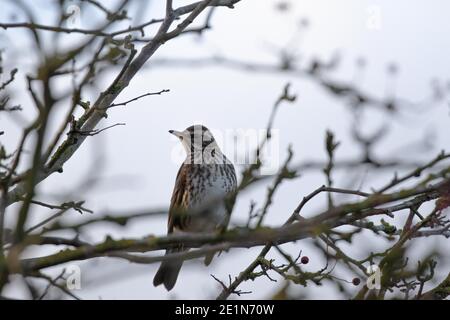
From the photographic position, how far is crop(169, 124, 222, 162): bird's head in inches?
319

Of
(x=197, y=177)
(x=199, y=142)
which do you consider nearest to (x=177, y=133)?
(x=199, y=142)

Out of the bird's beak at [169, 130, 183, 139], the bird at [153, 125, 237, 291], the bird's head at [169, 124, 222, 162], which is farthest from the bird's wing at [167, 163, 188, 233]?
the bird's beak at [169, 130, 183, 139]

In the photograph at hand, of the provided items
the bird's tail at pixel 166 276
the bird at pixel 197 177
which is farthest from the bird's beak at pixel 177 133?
the bird's tail at pixel 166 276

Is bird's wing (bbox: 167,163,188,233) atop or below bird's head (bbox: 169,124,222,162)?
below

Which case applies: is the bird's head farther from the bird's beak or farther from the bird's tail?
the bird's tail

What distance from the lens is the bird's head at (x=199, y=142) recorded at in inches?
319

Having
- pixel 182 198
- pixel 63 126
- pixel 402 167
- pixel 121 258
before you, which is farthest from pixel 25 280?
pixel 182 198

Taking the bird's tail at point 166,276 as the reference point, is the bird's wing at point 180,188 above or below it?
above

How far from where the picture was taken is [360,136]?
10.5 ft

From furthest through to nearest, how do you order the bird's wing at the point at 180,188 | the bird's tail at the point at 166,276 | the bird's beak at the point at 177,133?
the bird's wing at the point at 180,188, the bird's beak at the point at 177,133, the bird's tail at the point at 166,276

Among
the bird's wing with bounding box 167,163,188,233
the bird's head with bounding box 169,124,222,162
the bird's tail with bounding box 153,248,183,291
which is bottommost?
the bird's tail with bounding box 153,248,183,291

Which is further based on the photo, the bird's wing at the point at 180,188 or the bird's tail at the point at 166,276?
the bird's wing at the point at 180,188

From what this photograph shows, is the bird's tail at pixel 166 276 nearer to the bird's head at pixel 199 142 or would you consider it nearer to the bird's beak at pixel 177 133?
the bird's head at pixel 199 142
